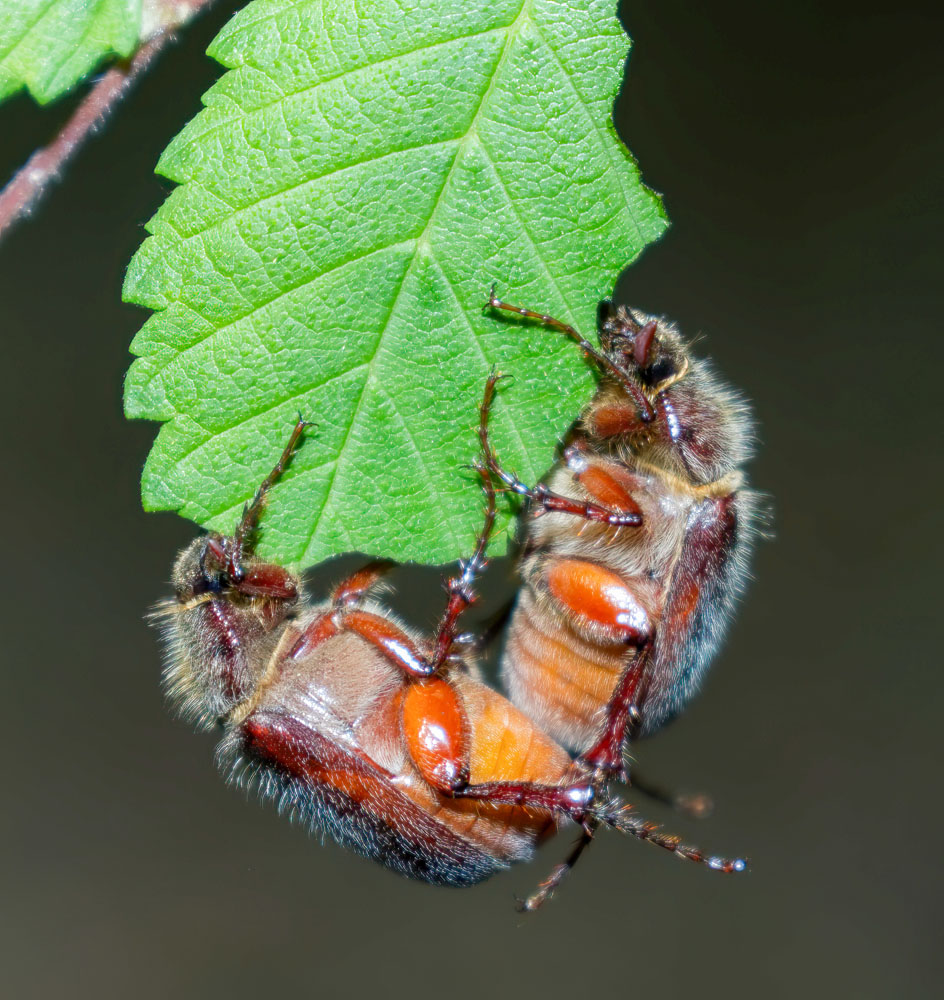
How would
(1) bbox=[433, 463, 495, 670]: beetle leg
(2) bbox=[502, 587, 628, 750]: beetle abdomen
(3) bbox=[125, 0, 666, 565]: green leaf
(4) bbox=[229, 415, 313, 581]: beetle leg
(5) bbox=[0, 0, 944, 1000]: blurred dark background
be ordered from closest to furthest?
(3) bbox=[125, 0, 666, 565]: green leaf, (4) bbox=[229, 415, 313, 581]: beetle leg, (1) bbox=[433, 463, 495, 670]: beetle leg, (2) bbox=[502, 587, 628, 750]: beetle abdomen, (5) bbox=[0, 0, 944, 1000]: blurred dark background

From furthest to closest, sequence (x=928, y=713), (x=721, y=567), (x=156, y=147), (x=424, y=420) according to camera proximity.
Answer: (x=928, y=713) → (x=156, y=147) → (x=721, y=567) → (x=424, y=420)

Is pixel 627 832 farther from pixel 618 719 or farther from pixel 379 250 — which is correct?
pixel 379 250

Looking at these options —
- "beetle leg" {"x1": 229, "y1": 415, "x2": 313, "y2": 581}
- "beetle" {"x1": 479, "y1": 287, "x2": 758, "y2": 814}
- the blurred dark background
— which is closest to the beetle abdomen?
"beetle" {"x1": 479, "y1": 287, "x2": 758, "y2": 814}

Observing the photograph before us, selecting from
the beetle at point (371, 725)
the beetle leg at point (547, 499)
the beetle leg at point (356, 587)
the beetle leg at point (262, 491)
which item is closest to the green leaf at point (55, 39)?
the beetle leg at point (262, 491)

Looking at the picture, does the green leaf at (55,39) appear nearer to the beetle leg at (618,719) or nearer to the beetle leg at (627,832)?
the beetle leg at (618,719)

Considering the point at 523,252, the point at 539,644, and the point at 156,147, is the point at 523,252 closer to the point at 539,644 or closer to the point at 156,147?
the point at 539,644

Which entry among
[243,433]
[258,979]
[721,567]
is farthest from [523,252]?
[258,979]

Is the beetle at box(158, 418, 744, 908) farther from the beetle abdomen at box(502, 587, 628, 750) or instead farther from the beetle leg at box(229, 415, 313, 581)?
the beetle leg at box(229, 415, 313, 581)

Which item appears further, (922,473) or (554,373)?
(922,473)
